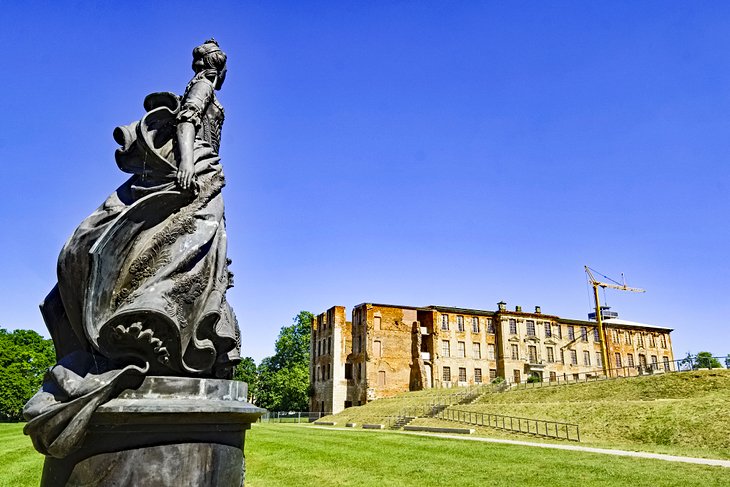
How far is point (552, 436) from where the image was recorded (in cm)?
2148

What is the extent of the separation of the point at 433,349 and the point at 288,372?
18.2m

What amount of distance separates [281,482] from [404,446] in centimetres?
665

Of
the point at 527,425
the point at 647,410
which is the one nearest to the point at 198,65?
the point at 527,425

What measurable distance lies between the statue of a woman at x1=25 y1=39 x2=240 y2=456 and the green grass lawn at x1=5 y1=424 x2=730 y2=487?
7.60 m

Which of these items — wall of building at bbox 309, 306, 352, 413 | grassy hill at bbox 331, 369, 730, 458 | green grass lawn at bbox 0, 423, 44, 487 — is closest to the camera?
green grass lawn at bbox 0, 423, 44, 487

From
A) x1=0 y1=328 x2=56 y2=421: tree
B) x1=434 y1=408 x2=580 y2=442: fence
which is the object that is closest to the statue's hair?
x1=434 y1=408 x2=580 y2=442: fence

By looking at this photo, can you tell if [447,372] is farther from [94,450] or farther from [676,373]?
[94,450]

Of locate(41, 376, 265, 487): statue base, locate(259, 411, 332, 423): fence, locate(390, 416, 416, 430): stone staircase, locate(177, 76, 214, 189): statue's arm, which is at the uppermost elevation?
locate(177, 76, 214, 189): statue's arm

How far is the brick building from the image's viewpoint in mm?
55812

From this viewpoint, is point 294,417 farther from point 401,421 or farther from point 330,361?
point 401,421

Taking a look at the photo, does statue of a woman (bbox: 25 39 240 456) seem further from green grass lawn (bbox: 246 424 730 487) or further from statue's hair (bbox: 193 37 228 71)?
green grass lawn (bbox: 246 424 730 487)

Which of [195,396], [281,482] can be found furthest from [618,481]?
[195,396]

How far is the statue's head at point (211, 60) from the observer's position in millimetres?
5008

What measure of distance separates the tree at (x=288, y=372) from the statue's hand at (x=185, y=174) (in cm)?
5875
